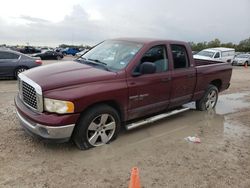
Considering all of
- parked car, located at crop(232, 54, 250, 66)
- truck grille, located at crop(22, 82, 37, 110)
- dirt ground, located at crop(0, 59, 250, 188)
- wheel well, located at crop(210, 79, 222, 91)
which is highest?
truck grille, located at crop(22, 82, 37, 110)

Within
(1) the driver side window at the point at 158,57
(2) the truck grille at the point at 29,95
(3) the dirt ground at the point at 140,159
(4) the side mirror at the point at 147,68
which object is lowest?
(3) the dirt ground at the point at 140,159

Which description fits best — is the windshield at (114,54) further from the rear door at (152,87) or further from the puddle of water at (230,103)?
the puddle of water at (230,103)

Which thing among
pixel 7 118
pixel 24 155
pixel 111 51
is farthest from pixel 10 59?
pixel 24 155

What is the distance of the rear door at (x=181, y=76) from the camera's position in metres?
6.38

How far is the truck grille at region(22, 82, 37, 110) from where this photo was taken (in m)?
4.73

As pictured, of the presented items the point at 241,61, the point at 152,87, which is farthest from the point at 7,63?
the point at 241,61

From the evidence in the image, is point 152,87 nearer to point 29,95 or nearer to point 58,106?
point 58,106

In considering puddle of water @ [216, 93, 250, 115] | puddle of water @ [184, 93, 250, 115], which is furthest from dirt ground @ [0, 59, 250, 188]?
→ puddle of water @ [216, 93, 250, 115]

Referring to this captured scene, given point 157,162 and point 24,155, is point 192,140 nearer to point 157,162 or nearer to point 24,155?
point 157,162

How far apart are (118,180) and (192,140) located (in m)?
2.16

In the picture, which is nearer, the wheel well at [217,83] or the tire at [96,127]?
the tire at [96,127]

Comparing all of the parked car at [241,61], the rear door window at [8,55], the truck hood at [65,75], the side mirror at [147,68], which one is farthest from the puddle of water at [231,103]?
the parked car at [241,61]

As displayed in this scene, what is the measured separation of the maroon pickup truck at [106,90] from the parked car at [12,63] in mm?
7798

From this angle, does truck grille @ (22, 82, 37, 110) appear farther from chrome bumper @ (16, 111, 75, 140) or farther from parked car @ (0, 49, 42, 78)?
parked car @ (0, 49, 42, 78)
